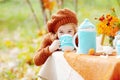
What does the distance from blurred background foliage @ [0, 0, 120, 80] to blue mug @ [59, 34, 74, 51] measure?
1.79 metres

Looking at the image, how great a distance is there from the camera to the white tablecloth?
242cm

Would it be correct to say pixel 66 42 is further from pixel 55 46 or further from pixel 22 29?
pixel 22 29

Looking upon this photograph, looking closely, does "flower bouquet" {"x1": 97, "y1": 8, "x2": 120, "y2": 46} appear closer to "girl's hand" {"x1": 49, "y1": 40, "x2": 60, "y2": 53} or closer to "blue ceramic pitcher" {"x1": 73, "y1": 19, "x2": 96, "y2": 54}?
"blue ceramic pitcher" {"x1": 73, "y1": 19, "x2": 96, "y2": 54}

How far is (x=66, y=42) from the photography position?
2555mm

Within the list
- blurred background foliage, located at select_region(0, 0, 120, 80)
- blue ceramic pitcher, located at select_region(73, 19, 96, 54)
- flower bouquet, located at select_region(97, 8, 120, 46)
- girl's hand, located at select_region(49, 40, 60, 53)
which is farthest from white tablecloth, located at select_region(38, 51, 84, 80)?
blurred background foliage, located at select_region(0, 0, 120, 80)

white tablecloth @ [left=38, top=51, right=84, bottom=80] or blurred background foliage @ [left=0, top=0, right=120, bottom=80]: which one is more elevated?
white tablecloth @ [left=38, top=51, right=84, bottom=80]

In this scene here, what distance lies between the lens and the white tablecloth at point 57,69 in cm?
242

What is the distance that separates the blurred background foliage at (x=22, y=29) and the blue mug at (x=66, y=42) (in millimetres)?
1792

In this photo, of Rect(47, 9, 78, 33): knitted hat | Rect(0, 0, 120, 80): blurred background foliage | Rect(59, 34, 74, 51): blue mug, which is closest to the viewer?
Rect(59, 34, 74, 51): blue mug

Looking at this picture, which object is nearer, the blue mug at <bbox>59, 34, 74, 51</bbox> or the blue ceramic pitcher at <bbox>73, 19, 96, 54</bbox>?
the blue ceramic pitcher at <bbox>73, 19, 96, 54</bbox>

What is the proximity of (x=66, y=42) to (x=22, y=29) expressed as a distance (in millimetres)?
4454

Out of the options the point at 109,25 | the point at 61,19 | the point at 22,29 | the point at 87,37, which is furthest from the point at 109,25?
the point at 22,29

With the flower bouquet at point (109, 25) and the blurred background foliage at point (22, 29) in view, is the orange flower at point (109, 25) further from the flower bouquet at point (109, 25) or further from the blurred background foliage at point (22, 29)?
the blurred background foliage at point (22, 29)

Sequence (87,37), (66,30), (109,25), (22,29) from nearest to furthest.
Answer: (87,37) < (109,25) < (66,30) < (22,29)
